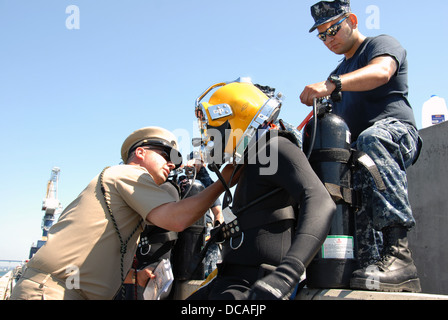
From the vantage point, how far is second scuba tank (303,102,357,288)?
7.78ft

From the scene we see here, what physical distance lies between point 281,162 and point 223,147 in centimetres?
54

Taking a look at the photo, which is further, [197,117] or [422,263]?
[422,263]

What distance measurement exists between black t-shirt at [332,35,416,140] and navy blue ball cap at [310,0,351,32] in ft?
1.13

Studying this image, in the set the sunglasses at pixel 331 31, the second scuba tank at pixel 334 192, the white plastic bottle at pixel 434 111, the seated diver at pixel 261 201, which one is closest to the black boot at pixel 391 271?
the second scuba tank at pixel 334 192

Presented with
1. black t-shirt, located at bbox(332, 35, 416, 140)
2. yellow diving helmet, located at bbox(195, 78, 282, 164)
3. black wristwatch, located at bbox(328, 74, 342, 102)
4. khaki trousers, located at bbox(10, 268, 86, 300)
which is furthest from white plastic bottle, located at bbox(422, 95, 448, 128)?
khaki trousers, located at bbox(10, 268, 86, 300)

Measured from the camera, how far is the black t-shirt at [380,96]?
309 cm

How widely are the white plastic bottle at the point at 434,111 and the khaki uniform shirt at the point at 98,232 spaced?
429cm

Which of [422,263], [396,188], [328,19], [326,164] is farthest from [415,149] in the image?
[422,263]

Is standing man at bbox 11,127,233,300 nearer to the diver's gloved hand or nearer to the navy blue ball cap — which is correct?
the diver's gloved hand

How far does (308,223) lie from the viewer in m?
1.80

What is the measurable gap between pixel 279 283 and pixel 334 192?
3.40 ft

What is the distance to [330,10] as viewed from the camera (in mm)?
3330

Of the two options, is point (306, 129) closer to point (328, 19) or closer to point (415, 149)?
point (415, 149)

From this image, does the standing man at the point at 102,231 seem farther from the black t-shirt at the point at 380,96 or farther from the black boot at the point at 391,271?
the black t-shirt at the point at 380,96
